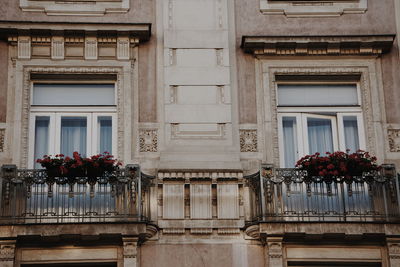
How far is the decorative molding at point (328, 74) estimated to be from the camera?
14180 millimetres

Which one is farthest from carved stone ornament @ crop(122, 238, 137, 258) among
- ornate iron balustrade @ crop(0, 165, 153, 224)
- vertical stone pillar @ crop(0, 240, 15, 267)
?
vertical stone pillar @ crop(0, 240, 15, 267)

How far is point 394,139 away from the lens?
14125mm

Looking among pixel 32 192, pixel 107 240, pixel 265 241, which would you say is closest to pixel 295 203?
pixel 265 241

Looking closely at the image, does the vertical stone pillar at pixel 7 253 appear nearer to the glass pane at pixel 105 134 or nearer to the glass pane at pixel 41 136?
the glass pane at pixel 41 136

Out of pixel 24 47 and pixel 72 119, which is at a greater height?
pixel 24 47

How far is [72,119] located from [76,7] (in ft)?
6.76

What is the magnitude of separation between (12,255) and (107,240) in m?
1.47

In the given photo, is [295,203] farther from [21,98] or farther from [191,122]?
[21,98]

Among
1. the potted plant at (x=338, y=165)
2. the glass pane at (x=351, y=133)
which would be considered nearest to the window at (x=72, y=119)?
the potted plant at (x=338, y=165)

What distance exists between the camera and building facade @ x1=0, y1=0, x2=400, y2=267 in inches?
504

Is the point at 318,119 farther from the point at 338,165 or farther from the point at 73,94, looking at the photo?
the point at 73,94

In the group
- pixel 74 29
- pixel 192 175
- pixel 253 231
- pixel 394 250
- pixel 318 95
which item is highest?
pixel 74 29

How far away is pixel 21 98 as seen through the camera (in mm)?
14023

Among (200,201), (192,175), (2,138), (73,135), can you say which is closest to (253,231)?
(200,201)
